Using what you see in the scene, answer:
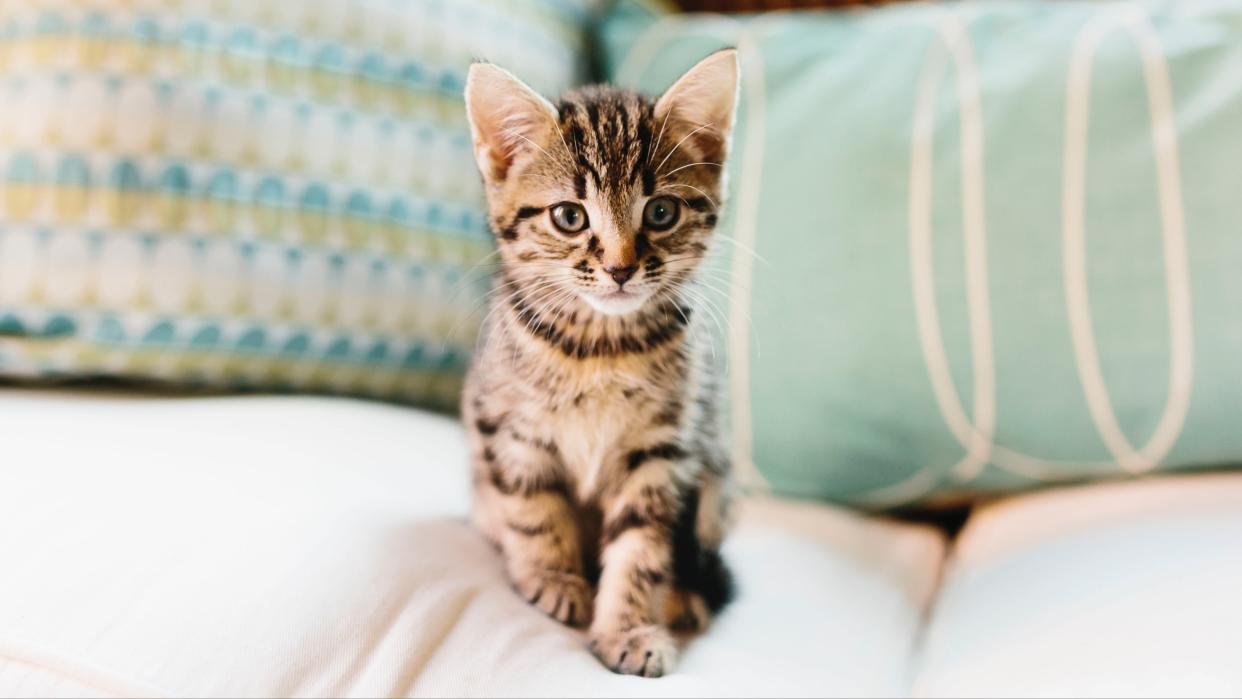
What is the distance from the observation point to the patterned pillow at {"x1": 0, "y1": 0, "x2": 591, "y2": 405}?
882mm

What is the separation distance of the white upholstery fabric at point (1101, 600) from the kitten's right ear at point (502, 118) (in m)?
0.54

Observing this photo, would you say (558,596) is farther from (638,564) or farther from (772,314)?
(772,314)

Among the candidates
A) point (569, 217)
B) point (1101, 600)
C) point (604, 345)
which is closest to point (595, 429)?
point (604, 345)

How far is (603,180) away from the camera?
0.74 meters

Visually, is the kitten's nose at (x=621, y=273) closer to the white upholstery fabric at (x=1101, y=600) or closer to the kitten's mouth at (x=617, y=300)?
the kitten's mouth at (x=617, y=300)

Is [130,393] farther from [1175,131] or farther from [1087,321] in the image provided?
[1175,131]

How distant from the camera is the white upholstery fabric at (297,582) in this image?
55cm

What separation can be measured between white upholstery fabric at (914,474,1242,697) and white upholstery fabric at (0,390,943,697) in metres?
0.06

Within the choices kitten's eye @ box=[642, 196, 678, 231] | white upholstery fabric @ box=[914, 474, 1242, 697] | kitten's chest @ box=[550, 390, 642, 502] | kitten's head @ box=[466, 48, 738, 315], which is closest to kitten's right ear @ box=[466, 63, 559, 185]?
kitten's head @ box=[466, 48, 738, 315]

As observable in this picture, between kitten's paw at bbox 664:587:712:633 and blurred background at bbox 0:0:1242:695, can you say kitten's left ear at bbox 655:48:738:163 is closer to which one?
blurred background at bbox 0:0:1242:695

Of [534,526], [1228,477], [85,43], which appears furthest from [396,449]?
[1228,477]

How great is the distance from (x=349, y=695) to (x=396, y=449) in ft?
1.21

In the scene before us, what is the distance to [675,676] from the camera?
67cm

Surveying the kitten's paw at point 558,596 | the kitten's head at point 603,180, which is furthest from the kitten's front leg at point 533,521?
the kitten's head at point 603,180
